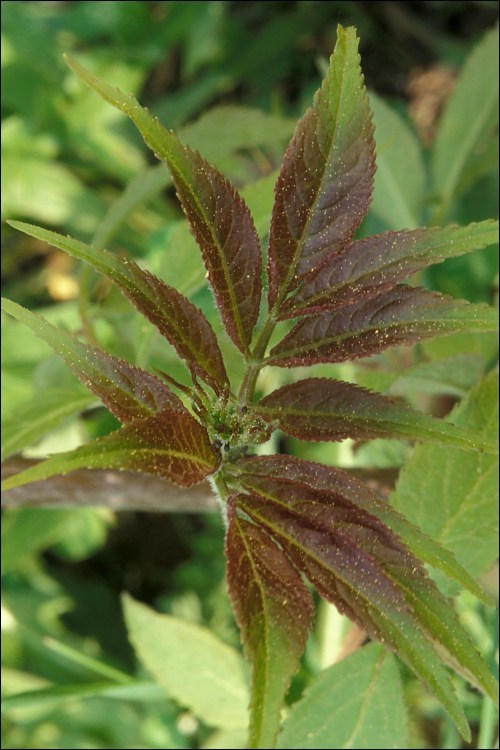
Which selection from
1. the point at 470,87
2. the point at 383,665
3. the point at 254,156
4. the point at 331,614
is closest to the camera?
the point at 383,665

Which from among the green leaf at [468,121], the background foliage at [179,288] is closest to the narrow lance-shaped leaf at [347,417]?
the background foliage at [179,288]

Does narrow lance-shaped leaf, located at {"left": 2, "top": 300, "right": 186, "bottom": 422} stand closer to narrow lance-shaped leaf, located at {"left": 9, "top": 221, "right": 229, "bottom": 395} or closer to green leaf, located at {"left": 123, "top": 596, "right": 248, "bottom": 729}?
narrow lance-shaped leaf, located at {"left": 9, "top": 221, "right": 229, "bottom": 395}

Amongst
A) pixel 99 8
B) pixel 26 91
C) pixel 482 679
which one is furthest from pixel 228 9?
pixel 482 679

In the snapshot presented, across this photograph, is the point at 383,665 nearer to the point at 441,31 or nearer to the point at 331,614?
the point at 331,614

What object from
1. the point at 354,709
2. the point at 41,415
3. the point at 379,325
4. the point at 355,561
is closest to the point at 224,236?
the point at 379,325

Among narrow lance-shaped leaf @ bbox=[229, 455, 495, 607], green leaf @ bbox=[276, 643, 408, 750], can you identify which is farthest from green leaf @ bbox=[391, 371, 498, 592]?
narrow lance-shaped leaf @ bbox=[229, 455, 495, 607]

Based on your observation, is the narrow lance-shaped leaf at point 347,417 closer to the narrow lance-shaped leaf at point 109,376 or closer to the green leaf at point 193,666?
the narrow lance-shaped leaf at point 109,376

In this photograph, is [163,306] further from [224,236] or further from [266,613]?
[266,613]
